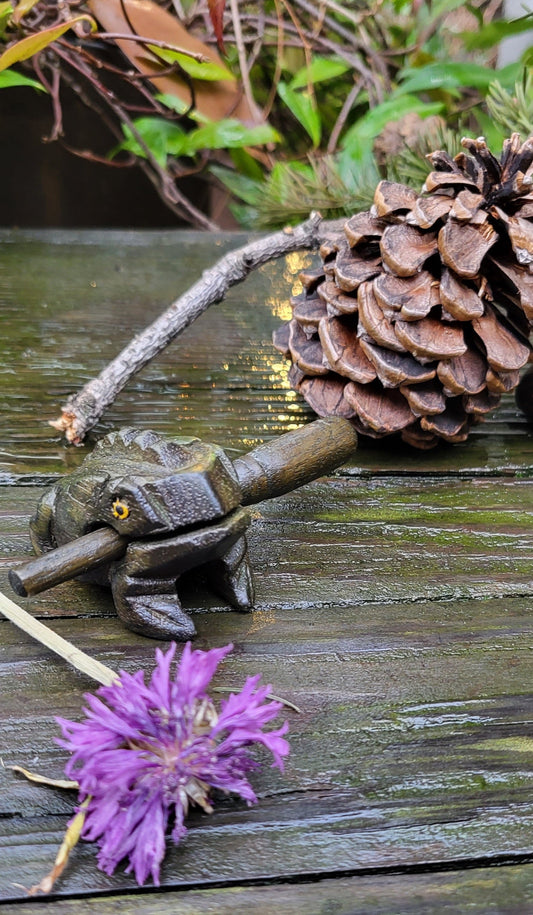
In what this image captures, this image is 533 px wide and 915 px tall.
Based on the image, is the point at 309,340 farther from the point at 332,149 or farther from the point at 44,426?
the point at 332,149

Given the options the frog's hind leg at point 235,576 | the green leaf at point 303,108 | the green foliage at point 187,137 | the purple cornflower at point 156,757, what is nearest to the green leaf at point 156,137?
the green foliage at point 187,137

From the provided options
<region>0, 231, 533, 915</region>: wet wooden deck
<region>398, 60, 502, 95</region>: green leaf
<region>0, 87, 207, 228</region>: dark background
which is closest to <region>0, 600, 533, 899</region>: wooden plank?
<region>0, 231, 533, 915</region>: wet wooden deck

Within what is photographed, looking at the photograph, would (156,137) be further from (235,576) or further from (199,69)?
(235,576)

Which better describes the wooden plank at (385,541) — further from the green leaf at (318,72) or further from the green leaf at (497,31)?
the green leaf at (318,72)

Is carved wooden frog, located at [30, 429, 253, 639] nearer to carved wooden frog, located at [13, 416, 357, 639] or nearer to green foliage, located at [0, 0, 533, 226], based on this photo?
carved wooden frog, located at [13, 416, 357, 639]

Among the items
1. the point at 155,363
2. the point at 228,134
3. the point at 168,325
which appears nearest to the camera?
the point at 168,325

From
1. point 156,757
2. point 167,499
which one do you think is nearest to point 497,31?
point 167,499
